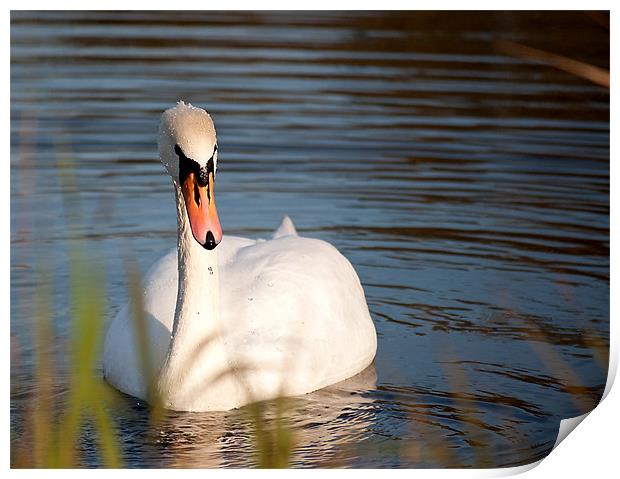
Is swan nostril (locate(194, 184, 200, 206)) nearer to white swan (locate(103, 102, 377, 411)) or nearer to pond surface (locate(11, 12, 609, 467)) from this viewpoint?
white swan (locate(103, 102, 377, 411))

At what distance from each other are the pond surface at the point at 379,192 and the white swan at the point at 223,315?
0.14 m

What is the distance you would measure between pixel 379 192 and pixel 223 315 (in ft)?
13.1

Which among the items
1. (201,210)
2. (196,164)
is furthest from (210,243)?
(196,164)

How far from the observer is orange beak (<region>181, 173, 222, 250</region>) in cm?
541

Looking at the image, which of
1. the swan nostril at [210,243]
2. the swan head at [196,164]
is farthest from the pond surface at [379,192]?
the swan nostril at [210,243]

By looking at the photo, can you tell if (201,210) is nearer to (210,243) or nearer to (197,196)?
(197,196)

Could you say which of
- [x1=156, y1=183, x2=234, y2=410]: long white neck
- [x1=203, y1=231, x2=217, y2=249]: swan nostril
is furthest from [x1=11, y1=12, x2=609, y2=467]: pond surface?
[x1=203, y1=231, x2=217, y2=249]: swan nostril

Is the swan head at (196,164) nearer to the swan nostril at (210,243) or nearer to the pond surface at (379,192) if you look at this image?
the swan nostril at (210,243)

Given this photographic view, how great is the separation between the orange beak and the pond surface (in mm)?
674

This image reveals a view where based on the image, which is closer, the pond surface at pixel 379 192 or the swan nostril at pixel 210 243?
the swan nostril at pixel 210 243

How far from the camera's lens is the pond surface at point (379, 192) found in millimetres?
6195

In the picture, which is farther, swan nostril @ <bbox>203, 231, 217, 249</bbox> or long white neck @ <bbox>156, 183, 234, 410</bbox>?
long white neck @ <bbox>156, 183, 234, 410</bbox>
